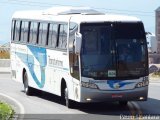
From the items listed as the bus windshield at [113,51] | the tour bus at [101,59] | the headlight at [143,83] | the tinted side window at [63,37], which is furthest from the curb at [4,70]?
the headlight at [143,83]

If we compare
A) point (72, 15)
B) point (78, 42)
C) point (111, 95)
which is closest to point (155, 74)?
point (72, 15)

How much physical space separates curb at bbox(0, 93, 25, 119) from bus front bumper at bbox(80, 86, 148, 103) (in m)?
1.90

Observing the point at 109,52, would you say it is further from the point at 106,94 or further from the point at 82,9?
the point at 82,9

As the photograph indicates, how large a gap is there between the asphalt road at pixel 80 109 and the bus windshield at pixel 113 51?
3.73 feet

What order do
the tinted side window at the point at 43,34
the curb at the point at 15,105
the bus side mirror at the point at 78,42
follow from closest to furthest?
the curb at the point at 15,105 < the bus side mirror at the point at 78,42 < the tinted side window at the point at 43,34

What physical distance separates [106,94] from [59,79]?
9.01 ft

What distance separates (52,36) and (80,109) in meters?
3.29

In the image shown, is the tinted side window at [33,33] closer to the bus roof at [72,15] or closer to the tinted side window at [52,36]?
the bus roof at [72,15]

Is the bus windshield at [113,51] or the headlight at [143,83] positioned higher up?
the bus windshield at [113,51]

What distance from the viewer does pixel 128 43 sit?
20203 millimetres

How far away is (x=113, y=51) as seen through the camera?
19953 mm

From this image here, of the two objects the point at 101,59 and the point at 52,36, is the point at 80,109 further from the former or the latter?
the point at 52,36

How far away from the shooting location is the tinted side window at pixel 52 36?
74.4 feet

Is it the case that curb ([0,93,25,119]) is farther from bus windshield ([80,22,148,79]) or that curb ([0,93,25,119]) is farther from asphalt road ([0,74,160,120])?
bus windshield ([80,22,148,79])
